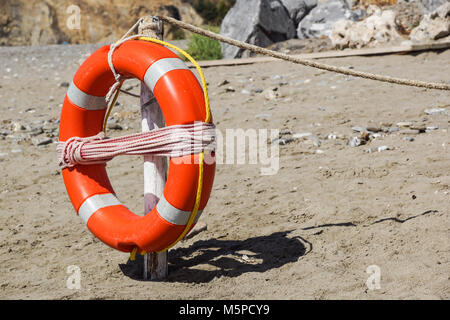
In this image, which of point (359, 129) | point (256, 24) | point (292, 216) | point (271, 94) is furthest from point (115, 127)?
point (256, 24)

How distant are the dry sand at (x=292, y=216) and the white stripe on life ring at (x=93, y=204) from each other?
316mm

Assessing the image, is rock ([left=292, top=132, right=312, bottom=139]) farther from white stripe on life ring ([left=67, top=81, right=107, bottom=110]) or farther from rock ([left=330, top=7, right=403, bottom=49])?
rock ([left=330, top=7, right=403, bottom=49])

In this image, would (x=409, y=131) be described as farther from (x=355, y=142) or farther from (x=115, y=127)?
(x=115, y=127)

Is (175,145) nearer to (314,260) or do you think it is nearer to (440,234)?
(314,260)

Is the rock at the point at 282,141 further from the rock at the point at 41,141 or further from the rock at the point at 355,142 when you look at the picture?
the rock at the point at 41,141

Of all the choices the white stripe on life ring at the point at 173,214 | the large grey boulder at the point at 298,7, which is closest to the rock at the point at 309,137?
the white stripe on life ring at the point at 173,214

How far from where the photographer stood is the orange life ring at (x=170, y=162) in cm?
220

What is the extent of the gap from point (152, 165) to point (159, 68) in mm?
476

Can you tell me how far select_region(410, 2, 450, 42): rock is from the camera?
640 centimetres

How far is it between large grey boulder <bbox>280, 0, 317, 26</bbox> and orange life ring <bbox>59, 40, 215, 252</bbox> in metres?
7.24

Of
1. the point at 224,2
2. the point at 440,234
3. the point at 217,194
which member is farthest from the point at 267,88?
the point at 224,2

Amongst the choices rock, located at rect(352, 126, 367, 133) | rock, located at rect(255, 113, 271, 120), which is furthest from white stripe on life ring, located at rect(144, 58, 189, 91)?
rock, located at rect(255, 113, 271, 120)

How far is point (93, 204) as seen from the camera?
2482mm

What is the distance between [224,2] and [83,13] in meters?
4.26
